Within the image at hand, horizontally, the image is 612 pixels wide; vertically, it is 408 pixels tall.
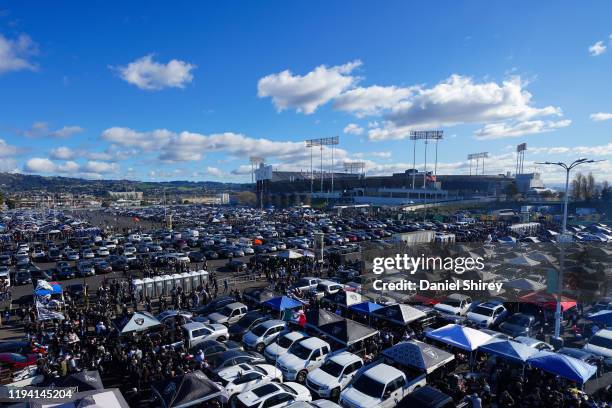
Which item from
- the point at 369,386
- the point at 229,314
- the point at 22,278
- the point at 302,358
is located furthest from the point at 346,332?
the point at 22,278

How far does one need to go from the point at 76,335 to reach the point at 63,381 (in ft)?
20.5

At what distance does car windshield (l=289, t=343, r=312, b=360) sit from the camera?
1229cm

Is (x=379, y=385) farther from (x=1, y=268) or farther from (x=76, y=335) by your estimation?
(x=1, y=268)

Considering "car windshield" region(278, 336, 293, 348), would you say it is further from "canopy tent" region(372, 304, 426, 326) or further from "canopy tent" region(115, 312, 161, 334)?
"canopy tent" region(115, 312, 161, 334)

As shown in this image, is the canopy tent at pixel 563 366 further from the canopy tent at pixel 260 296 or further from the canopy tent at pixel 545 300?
the canopy tent at pixel 260 296

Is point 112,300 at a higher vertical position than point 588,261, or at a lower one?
lower

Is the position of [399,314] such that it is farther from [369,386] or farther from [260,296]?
[260,296]

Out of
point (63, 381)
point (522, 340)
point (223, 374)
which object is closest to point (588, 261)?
point (522, 340)

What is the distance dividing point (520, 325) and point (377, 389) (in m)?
9.69

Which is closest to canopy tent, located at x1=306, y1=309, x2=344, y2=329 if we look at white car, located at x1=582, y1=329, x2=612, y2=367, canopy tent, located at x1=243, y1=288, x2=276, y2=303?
canopy tent, located at x1=243, y1=288, x2=276, y2=303

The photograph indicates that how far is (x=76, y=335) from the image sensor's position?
1473 cm

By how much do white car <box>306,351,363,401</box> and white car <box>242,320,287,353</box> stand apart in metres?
3.14

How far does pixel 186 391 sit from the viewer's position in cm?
899

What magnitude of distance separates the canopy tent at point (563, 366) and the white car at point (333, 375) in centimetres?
557
